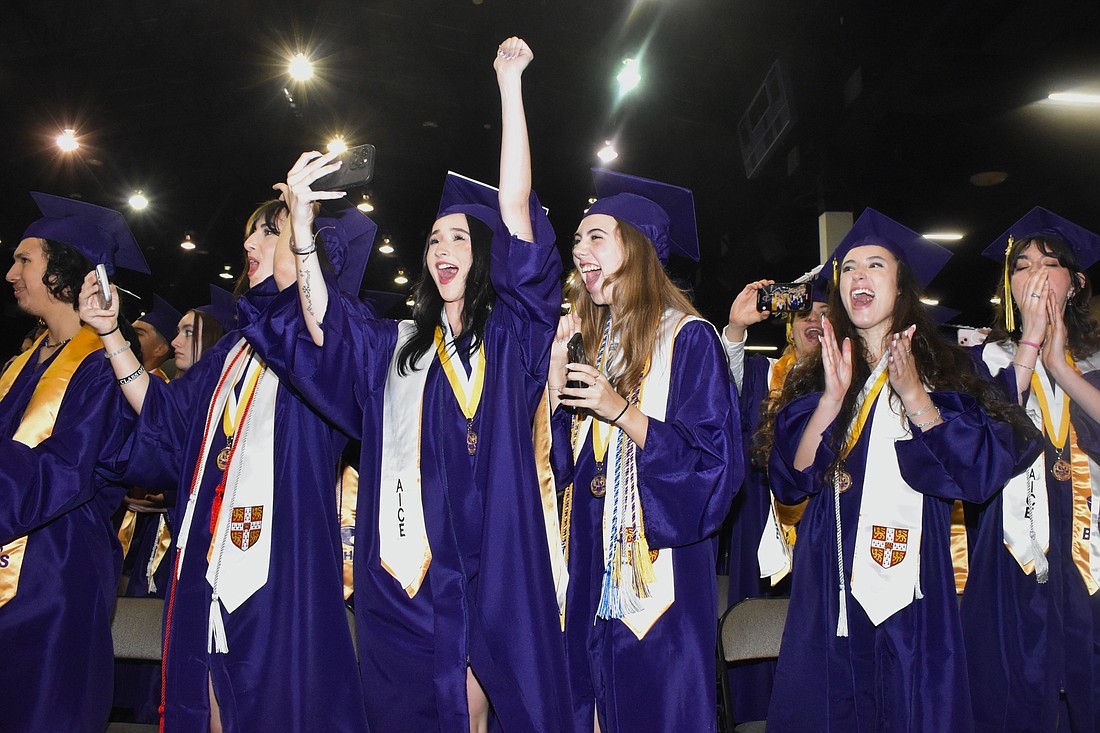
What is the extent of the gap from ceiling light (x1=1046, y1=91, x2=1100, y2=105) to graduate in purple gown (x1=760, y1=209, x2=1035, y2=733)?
467cm

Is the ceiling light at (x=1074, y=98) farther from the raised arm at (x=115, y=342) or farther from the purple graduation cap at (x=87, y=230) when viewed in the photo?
the raised arm at (x=115, y=342)

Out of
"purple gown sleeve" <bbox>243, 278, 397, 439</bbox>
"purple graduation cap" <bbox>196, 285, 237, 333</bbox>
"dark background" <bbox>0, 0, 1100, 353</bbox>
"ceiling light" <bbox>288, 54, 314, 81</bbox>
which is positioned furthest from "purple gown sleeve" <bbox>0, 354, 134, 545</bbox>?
"ceiling light" <bbox>288, 54, 314, 81</bbox>

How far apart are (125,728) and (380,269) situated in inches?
476

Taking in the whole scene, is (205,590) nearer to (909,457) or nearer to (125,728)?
(125,728)

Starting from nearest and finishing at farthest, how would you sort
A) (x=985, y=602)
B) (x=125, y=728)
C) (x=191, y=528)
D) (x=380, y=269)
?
1. (x=191, y=528)
2. (x=125, y=728)
3. (x=985, y=602)
4. (x=380, y=269)

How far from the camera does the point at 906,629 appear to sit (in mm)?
2660

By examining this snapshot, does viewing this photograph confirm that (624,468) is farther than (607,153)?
No

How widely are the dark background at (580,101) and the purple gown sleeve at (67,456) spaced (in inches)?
204

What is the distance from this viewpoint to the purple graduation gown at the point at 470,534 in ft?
7.29

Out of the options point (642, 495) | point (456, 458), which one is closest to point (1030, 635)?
point (642, 495)

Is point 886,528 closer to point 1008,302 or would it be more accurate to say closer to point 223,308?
point 1008,302

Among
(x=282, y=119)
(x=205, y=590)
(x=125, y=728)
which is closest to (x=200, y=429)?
(x=205, y=590)

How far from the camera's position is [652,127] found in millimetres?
9062

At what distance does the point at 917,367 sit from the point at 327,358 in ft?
6.77
